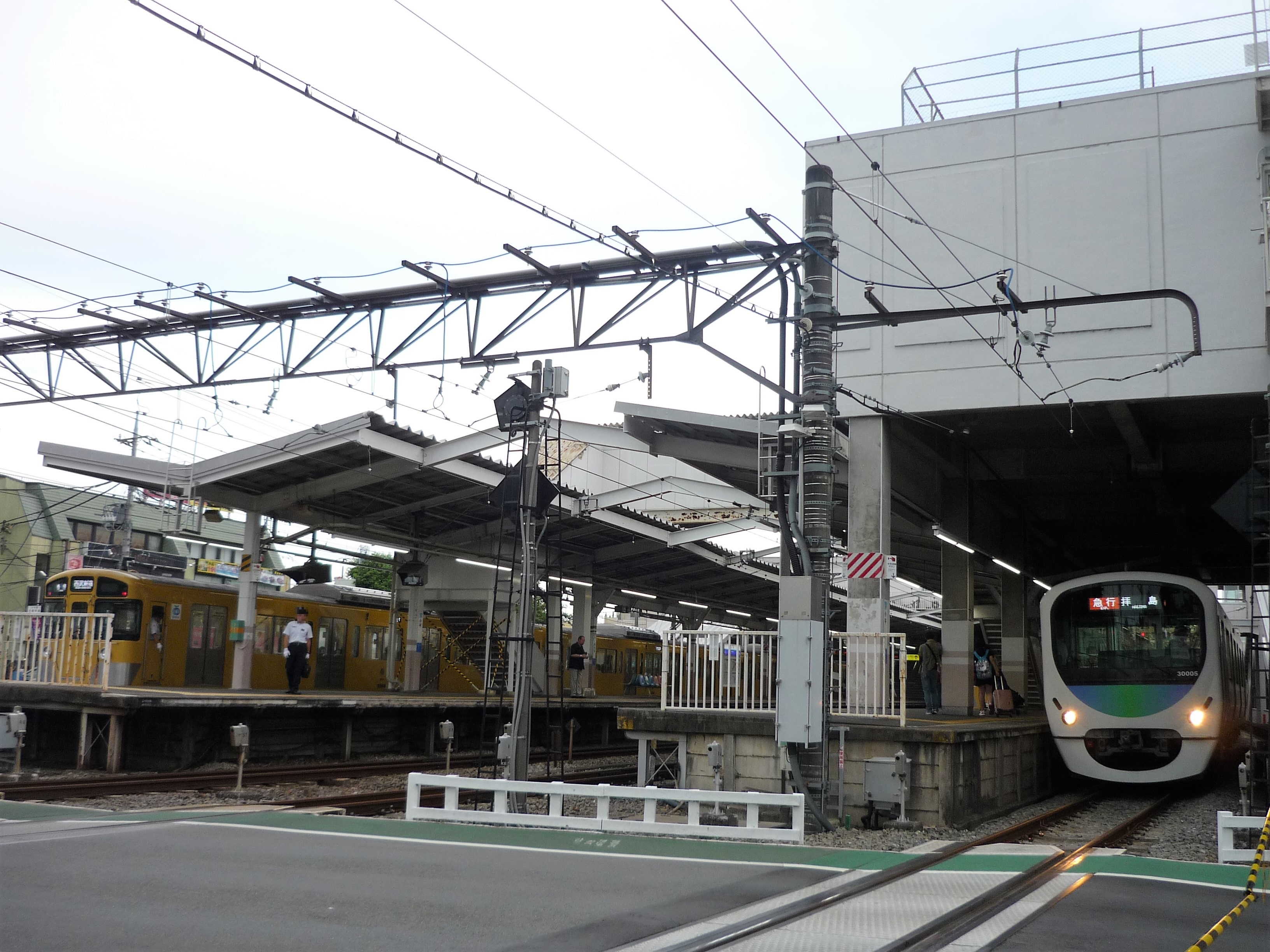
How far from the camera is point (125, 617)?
21016 mm

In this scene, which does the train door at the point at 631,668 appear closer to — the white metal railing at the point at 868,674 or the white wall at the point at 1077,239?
the white wall at the point at 1077,239

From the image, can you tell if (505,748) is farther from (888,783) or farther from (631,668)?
(631,668)

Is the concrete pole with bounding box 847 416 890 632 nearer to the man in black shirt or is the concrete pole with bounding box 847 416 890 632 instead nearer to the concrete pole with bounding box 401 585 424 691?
the man in black shirt

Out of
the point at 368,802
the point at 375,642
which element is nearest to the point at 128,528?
the point at 375,642

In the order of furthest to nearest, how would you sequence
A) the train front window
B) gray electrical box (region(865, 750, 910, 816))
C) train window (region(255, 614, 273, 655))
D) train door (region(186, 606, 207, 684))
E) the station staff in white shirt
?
→ train window (region(255, 614, 273, 655))
train door (region(186, 606, 207, 684))
the station staff in white shirt
the train front window
gray electrical box (region(865, 750, 910, 816))

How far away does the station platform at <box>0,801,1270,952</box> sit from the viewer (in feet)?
19.9

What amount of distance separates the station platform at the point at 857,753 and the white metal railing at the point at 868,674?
0.72 feet

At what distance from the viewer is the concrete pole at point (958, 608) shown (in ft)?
75.7

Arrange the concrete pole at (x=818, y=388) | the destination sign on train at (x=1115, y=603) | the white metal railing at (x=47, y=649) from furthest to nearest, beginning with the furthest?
the white metal railing at (x=47, y=649) → the destination sign on train at (x=1115, y=603) → the concrete pole at (x=818, y=388)

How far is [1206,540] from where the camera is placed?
103ft

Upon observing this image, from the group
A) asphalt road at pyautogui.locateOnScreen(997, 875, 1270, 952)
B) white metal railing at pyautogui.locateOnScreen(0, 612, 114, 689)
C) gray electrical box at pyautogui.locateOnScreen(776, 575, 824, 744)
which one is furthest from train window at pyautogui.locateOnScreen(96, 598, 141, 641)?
asphalt road at pyautogui.locateOnScreen(997, 875, 1270, 952)

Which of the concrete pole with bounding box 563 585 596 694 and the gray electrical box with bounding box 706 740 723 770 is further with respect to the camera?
the concrete pole with bounding box 563 585 596 694

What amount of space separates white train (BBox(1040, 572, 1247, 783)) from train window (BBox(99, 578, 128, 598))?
15.8m

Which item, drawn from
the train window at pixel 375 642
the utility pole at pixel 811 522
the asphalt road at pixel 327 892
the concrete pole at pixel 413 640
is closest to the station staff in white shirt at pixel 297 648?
the concrete pole at pixel 413 640
